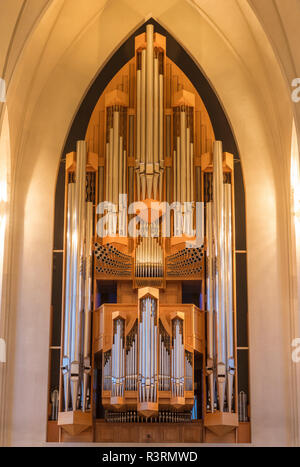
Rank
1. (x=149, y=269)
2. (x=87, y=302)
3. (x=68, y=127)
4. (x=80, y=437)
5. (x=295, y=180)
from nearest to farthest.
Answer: (x=80, y=437)
(x=87, y=302)
(x=149, y=269)
(x=295, y=180)
(x=68, y=127)

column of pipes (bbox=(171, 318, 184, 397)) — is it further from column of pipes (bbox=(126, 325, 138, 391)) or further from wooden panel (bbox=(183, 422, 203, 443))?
wooden panel (bbox=(183, 422, 203, 443))

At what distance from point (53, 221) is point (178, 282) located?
2.23 metres

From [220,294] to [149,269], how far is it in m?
1.16

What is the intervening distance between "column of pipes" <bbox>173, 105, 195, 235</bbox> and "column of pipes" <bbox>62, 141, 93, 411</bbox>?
56.4 inches

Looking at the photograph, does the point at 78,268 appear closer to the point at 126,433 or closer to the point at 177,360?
the point at 177,360

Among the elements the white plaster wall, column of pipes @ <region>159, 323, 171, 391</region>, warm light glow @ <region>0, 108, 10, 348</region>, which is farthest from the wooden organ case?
warm light glow @ <region>0, 108, 10, 348</region>

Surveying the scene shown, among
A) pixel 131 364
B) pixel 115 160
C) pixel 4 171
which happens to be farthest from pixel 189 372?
pixel 4 171

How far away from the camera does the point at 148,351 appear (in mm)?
13312

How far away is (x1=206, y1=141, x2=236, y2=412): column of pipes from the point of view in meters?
13.5

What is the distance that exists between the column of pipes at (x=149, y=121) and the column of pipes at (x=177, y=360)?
2149 mm

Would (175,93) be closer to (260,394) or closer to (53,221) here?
(53,221)

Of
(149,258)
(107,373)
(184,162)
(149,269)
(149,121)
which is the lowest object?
(107,373)

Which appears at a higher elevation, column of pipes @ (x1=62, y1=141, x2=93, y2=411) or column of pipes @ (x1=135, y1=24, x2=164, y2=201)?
column of pipes @ (x1=135, y1=24, x2=164, y2=201)

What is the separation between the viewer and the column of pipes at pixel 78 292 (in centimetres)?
1351
